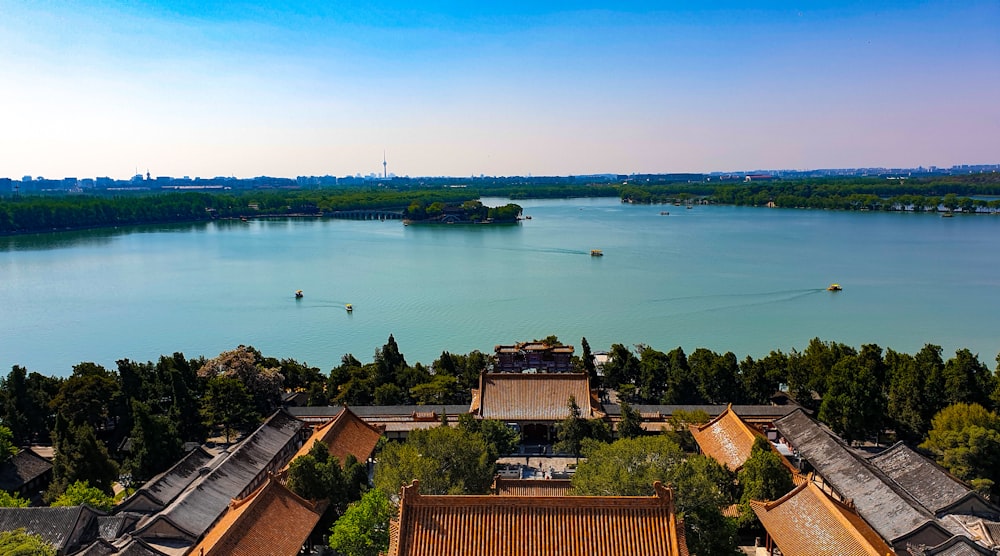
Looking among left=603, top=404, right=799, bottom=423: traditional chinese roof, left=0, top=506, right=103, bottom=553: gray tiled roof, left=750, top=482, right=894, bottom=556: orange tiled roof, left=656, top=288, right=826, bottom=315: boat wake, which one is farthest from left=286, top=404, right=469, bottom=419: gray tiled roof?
left=656, top=288, right=826, bottom=315: boat wake

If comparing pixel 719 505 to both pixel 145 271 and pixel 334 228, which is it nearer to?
pixel 145 271

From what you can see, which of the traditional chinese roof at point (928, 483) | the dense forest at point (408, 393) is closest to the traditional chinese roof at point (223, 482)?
the dense forest at point (408, 393)

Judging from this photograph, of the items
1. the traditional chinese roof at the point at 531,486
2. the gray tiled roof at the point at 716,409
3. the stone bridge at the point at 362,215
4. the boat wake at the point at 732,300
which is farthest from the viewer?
the stone bridge at the point at 362,215

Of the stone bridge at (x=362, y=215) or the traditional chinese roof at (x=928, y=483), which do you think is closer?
the traditional chinese roof at (x=928, y=483)

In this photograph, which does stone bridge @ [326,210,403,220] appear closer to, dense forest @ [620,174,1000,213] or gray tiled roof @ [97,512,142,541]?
dense forest @ [620,174,1000,213]

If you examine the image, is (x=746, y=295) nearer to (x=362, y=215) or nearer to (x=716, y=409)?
(x=716, y=409)

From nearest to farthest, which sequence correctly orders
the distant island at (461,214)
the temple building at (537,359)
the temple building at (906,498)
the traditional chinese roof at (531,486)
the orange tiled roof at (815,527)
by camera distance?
the orange tiled roof at (815,527) < the temple building at (906,498) < the traditional chinese roof at (531,486) < the temple building at (537,359) < the distant island at (461,214)

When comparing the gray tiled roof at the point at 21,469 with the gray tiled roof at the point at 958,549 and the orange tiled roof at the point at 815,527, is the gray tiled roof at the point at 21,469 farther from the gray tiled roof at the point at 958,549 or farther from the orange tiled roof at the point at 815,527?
the gray tiled roof at the point at 958,549
